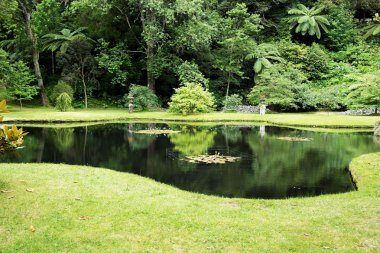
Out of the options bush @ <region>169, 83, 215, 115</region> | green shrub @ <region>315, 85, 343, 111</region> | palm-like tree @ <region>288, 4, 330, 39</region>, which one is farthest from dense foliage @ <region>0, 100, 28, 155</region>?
palm-like tree @ <region>288, 4, 330, 39</region>

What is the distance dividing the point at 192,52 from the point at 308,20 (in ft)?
33.6

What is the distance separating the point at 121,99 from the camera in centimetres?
3112

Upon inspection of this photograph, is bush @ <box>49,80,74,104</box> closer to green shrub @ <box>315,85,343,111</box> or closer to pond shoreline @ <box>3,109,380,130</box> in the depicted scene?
pond shoreline @ <box>3,109,380,130</box>

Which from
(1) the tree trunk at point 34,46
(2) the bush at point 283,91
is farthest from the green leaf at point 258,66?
(1) the tree trunk at point 34,46

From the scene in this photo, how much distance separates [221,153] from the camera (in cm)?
1341

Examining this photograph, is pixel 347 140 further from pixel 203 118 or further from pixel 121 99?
pixel 121 99

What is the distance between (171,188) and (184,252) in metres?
3.88

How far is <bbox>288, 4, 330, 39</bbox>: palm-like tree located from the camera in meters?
31.7

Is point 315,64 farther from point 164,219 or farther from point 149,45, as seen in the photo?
point 164,219

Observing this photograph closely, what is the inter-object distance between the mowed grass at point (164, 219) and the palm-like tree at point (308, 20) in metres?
25.7

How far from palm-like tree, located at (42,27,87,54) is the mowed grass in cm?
2136

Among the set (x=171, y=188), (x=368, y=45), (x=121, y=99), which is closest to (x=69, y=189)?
(x=171, y=188)

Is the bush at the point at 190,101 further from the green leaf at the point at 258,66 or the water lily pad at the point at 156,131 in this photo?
the green leaf at the point at 258,66

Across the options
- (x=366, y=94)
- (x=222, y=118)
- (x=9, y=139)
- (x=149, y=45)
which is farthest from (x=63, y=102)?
(x=9, y=139)
